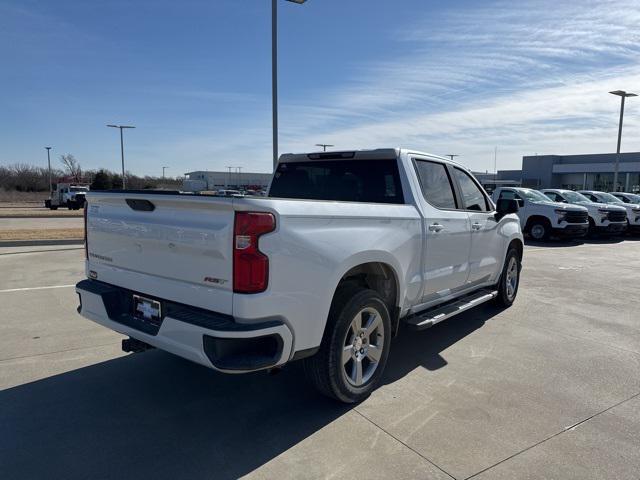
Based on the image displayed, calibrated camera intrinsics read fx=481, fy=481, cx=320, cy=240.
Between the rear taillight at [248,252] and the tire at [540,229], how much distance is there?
52.0 feet

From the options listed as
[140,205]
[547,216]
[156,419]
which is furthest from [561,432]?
[547,216]

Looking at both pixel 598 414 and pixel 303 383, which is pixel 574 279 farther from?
pixel 303 383

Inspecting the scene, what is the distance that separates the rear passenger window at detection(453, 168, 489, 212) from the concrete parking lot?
1.50m

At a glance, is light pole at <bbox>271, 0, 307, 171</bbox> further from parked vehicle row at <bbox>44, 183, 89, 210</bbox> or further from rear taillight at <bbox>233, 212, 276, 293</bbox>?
parked vehicle row at <bbox>44, 183, 89, 210</bbox>

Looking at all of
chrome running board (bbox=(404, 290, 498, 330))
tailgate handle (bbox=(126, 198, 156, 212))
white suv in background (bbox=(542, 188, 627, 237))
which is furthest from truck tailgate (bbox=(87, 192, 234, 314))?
white suv in background (bbox=(542, 188, 627, 237))

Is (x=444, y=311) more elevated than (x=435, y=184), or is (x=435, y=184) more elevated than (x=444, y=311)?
(x=435, y=184)

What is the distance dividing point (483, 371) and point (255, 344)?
8.33 feet

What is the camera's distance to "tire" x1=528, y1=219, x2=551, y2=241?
1652 centimetres

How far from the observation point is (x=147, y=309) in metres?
3.41

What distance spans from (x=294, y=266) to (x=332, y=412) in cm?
132

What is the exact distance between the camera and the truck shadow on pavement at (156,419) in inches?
114

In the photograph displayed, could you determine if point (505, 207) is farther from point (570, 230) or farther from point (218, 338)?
point (570, 230)

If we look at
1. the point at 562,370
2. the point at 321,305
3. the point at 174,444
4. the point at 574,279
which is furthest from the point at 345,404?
the point at 574,279

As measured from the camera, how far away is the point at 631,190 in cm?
5669
